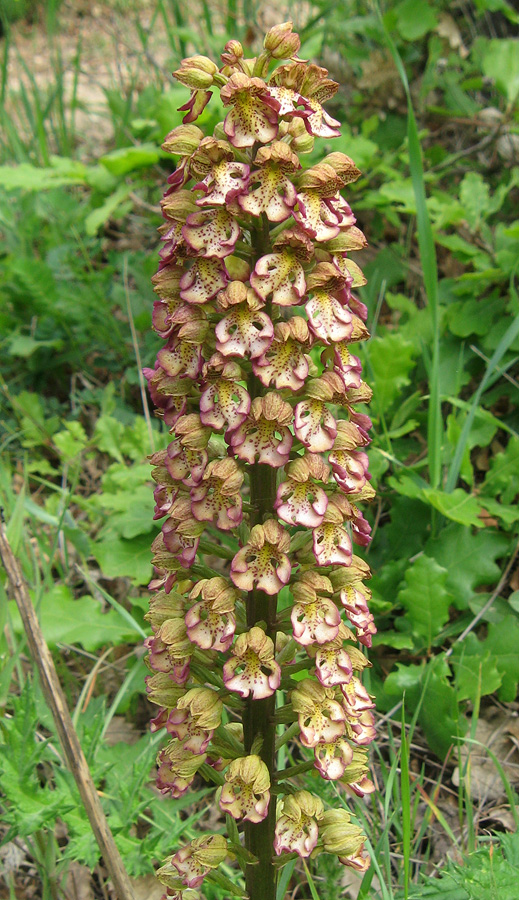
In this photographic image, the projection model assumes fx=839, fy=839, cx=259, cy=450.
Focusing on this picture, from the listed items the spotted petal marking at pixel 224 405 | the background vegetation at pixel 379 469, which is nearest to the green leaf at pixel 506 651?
the background vegetation at pixel 379 469

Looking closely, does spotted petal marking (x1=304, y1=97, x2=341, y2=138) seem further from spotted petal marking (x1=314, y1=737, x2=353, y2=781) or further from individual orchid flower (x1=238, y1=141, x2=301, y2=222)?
spotted petal marking (x1=314, y1=737, x2=353, y2=781)

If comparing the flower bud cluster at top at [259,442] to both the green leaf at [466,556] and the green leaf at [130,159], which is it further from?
the green leaf at [130,159]

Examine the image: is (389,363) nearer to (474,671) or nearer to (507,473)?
(507,473)

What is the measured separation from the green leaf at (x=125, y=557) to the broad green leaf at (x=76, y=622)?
0.17 metres

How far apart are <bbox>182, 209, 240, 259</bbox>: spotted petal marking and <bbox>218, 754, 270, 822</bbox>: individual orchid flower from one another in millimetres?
1097

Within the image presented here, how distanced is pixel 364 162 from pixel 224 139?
8.88ft

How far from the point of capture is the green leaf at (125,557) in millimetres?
3354

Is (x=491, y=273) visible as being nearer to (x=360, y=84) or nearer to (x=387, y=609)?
(x=387, y=609)

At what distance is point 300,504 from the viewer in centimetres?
178

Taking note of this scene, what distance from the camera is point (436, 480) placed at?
3.27 metres

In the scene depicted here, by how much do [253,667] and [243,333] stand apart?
2.33 ft

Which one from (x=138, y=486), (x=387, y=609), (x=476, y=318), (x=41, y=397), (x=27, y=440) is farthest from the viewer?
(x=41, y=397)

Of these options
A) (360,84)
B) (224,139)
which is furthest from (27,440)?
(224,139)

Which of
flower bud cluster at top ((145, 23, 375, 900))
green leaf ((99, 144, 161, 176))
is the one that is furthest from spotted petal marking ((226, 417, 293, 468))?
green leaf ((99, 144, 161, 176))
